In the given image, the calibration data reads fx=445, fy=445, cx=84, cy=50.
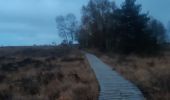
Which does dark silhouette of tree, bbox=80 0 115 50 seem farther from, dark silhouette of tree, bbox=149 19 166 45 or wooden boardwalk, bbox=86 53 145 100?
wooden boardwalk, bbox=86 53 145 100

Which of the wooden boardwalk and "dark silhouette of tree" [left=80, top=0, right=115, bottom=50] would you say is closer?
the wooden boardwalk

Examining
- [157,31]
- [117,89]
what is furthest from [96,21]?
[117,89]

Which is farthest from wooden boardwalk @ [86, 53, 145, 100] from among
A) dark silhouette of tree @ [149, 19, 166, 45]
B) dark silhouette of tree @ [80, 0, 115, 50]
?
dark silhouette of tree @ [80, 0, 115, 50]

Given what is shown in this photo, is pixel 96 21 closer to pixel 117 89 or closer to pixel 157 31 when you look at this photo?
pixel 157 31

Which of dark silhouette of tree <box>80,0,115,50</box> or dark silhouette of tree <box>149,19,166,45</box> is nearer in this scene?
dark silhouette of tree <box>149,19,166,45</box>

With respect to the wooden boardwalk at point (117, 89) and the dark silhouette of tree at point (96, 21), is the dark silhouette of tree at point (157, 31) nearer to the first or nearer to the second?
the dark silhouette of tree at point (96, 21)

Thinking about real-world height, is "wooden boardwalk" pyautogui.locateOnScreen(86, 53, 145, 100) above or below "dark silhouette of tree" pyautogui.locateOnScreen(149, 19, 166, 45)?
below

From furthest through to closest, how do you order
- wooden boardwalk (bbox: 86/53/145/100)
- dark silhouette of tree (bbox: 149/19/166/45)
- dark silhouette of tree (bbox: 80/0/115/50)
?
1. dark silhouette of tree (bbox: 80/0/115/50)
2. dark silhouette of tree (bbox: 149/19/166/45)
3. wooden boardwalk (bbox: 86/53/145/100)

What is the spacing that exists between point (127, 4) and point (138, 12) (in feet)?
5.88

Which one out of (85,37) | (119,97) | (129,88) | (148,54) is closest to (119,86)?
(129,88)

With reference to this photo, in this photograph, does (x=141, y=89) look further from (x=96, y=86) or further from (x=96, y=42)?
(x=96, y=42)

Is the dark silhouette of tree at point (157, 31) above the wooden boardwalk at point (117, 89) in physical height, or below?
above

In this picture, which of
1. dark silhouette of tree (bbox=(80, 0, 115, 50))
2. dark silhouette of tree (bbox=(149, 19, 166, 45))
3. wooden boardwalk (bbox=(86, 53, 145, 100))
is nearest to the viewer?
wooden boardwalk (bbox=(86, 53, 145, 100))

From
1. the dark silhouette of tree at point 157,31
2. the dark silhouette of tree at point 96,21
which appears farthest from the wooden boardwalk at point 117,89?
the dark silhouette of tree at point 96,21
